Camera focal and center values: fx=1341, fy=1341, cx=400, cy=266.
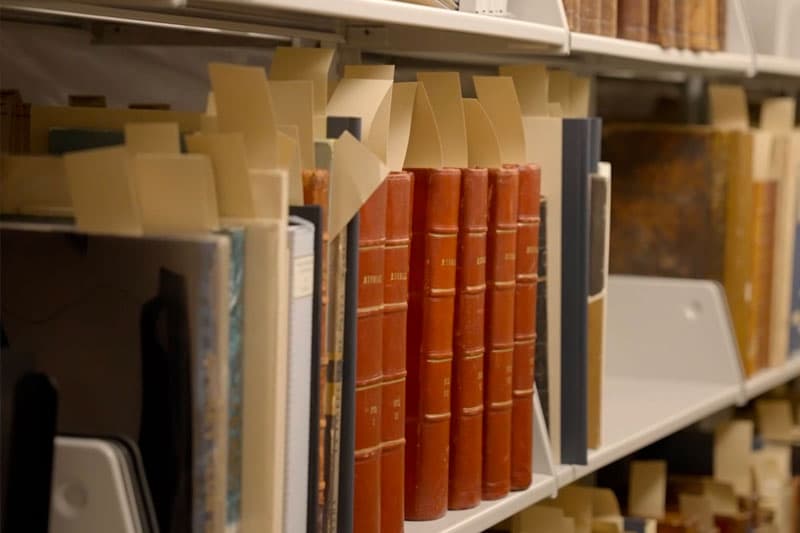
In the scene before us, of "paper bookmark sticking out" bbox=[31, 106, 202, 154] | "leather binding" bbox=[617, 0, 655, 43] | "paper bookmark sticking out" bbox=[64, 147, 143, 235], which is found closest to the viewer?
"paper bookmark sticking out" bbox=[64, 147, 143, 235]

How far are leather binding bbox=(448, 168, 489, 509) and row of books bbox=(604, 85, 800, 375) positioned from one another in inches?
35.4

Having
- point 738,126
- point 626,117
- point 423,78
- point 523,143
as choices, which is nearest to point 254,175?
point 423,78

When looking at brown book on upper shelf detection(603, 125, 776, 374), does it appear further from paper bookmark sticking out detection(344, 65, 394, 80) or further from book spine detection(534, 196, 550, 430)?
paper bookmark sticking out detection(344, 65, 394, 80)

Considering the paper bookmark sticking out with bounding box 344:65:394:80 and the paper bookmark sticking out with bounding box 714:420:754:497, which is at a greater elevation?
the paper bookmark sticking out with bounding box 344:65:394:80

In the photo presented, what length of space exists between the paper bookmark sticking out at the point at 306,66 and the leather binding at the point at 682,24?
818 mm

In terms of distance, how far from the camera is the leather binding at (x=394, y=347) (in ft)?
4.00

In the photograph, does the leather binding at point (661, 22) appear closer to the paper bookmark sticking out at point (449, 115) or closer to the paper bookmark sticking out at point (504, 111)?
the paper bookmark sticking out at point (504, 111)

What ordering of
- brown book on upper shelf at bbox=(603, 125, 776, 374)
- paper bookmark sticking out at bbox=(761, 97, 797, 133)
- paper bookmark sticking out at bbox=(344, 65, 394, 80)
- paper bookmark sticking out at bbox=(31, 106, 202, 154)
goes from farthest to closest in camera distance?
paper bookmark sticking out at bbox=(761, 97, 797, 133), brown book on upper shelf at bbox=(603, 125, 776, 374), paper bookmark sticking out at bbox=(344, 65, 394, 80), paper bookmark sticking out at bbox=(31, 106, 202, 154)

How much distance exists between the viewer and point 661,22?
6.03 ft

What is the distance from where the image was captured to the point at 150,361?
35.9 inches

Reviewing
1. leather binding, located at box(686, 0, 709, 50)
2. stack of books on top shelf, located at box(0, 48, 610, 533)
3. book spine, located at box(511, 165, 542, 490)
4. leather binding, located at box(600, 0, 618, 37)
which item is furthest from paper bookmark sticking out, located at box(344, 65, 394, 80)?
leather binding, located at box(686, 0, 709, 50)

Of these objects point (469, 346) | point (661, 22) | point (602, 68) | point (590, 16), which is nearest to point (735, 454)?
point (602, 68)

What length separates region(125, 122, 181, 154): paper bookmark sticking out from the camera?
943 millimetres

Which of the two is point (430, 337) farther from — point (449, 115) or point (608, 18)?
point (608, 18)
